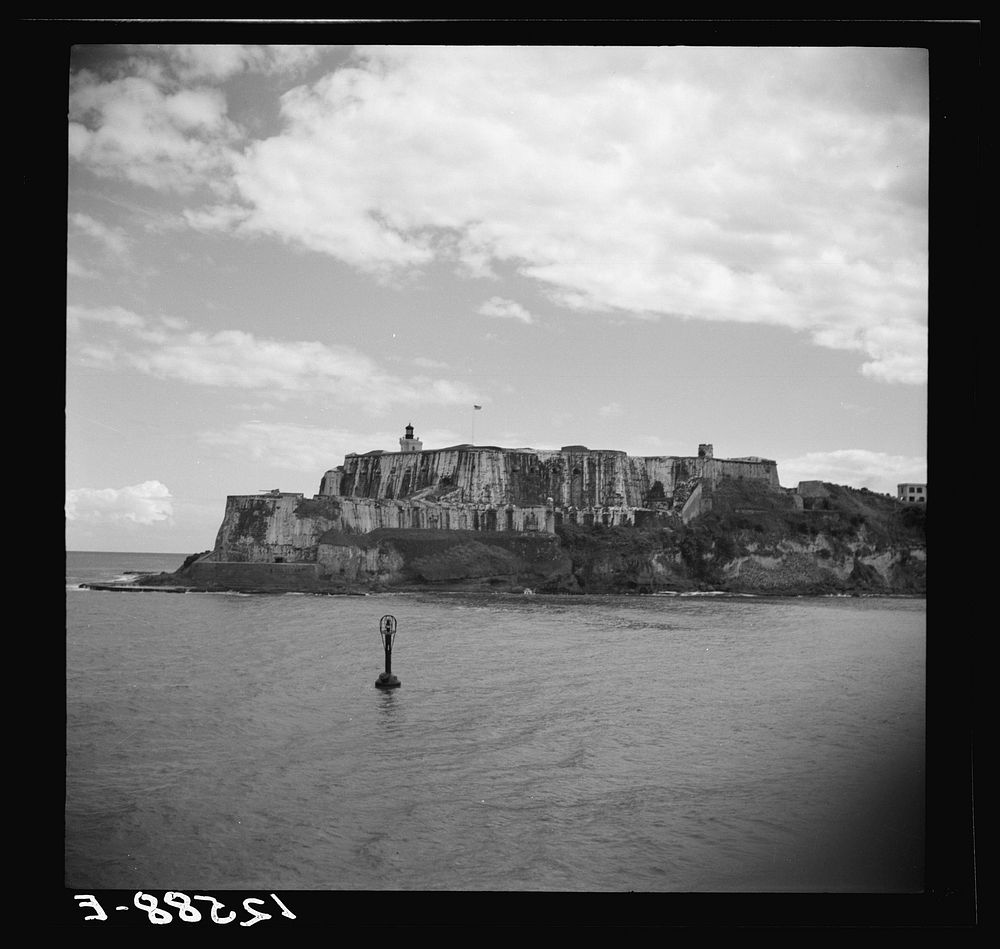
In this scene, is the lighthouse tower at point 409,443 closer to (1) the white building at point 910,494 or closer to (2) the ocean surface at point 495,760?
(2) the ocean surface at point 495,760

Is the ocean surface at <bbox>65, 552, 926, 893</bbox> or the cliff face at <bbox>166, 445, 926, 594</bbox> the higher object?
the cliff face at <bbox>166, 445, 926, 594</bbox>

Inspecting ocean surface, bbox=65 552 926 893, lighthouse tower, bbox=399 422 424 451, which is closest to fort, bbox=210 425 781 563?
lighthouse tower, bbox=399 422 424 451

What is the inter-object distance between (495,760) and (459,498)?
14.2m

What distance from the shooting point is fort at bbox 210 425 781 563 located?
20.0 metres

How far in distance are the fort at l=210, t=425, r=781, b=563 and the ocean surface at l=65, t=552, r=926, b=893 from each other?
4.63 m

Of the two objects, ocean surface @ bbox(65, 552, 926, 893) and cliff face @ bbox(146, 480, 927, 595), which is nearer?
ocean surface @ bbox(65, 552, 926, 893)

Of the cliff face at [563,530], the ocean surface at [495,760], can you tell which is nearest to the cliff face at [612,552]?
the cliff face at [563,530]

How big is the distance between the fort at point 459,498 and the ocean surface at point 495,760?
463 centimetres

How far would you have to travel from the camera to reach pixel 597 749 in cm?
672

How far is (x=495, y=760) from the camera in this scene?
6.24 m

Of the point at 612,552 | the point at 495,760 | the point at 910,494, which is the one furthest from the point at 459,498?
the point at 495,760

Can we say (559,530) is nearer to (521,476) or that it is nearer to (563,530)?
(563,530)

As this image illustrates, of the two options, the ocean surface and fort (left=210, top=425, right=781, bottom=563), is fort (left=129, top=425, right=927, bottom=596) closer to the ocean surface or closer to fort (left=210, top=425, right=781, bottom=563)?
fort (left=210, top=425, right=781, bottom=563)

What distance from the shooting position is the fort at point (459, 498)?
20.0 metres
